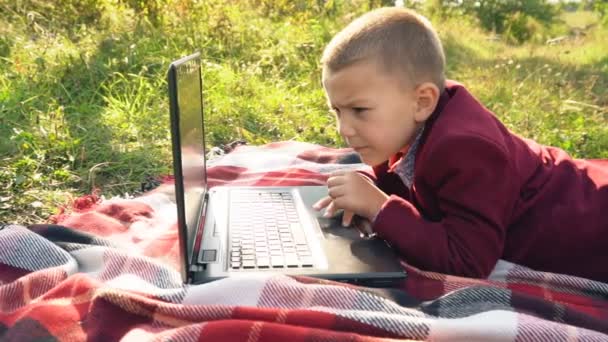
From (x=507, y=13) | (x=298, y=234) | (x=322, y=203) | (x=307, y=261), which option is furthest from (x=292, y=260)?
(x=507, y=13)

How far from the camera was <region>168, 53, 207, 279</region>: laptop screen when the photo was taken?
4.71ft

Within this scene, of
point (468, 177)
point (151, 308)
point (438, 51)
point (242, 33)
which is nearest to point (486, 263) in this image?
point (468, 177)

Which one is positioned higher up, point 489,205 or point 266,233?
point 489,205

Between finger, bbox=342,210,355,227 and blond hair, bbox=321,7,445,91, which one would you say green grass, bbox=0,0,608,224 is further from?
blond hair, bbox=321,7,445,91

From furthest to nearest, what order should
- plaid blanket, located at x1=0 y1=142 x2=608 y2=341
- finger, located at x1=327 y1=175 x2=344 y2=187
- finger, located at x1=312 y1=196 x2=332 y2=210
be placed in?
finger, located at x1=312 y1=196 x2=332 y2=210, finger, located at x1=327 y1=175 x2=344 y2=187, plaid blanket, located at x1=0 y1=142 x2=608 y2=341

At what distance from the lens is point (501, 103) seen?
474 centimetres

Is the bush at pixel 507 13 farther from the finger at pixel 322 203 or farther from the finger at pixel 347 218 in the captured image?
the finger at pixel 347 218

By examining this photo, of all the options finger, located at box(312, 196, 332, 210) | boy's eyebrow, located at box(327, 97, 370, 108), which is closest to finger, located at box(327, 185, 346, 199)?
finger, located at box(312, 196, 332, 210)

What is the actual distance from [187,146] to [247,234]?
13.0 inches

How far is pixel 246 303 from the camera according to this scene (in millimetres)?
1419

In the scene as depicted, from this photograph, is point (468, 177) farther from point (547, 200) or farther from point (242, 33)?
point (242, 33)

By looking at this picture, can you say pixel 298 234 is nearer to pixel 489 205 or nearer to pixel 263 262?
pixel 263 262

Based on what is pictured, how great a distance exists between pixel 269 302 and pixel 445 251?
570mm

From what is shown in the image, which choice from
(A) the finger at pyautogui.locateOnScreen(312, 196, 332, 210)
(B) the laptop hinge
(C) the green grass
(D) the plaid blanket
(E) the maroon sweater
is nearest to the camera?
(D) the plaid blanket
